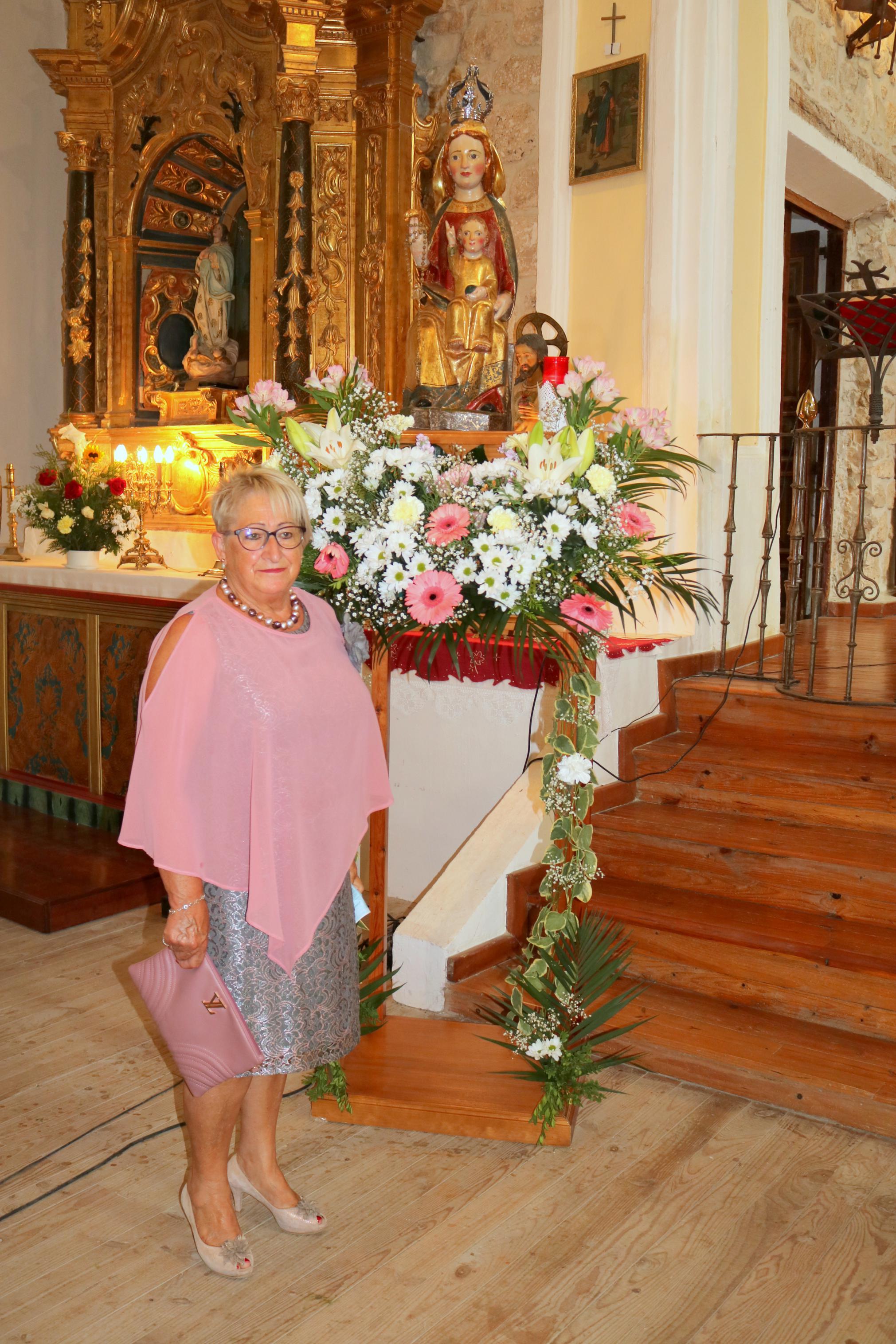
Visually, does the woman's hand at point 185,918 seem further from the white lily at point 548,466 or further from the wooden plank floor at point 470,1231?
the white lily at point 548,466

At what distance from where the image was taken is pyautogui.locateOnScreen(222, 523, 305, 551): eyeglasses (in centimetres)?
238

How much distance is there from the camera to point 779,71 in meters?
5.59

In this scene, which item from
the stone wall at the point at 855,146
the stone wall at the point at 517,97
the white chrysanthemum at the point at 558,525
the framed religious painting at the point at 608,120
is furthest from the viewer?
the stone wall at the point at 855,146

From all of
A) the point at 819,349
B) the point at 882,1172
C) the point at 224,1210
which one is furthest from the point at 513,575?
the point at 819,349

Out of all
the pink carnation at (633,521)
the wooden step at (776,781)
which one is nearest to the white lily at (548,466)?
the pink carnation at (633,521)

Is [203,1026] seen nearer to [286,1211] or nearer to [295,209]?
[286,1211]

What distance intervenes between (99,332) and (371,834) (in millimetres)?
5798

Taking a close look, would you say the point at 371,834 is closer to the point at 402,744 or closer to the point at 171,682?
the point at 171,682

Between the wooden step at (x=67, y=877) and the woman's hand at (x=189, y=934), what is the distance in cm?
245

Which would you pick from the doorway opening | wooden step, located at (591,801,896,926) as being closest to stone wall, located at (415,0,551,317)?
the doorway opening

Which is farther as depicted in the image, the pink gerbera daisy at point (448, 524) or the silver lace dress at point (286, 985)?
the pink gerbera daisy at point (448, 524)

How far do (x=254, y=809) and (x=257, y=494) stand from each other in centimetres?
64

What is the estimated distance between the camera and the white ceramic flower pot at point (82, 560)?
6.35 meters

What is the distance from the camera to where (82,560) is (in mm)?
6371
